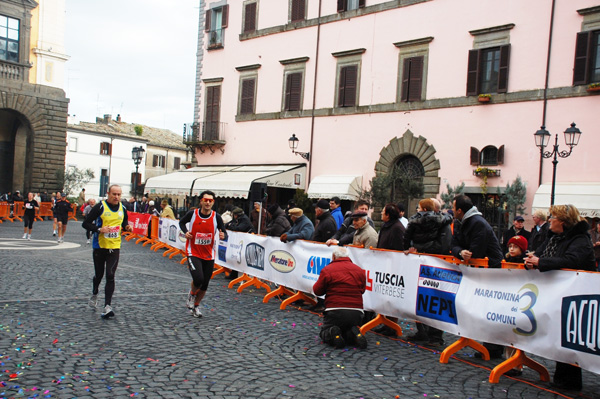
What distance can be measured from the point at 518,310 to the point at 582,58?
47.8 feet

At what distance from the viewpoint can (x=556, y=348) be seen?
18.8ft

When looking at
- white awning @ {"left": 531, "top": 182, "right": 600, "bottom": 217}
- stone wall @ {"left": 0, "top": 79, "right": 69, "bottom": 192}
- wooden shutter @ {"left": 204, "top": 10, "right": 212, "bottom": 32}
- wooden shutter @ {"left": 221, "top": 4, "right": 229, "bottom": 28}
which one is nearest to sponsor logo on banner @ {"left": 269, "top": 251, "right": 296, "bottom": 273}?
white awning @ {"left": 531, "top": 182, "right": 600, "bottom": 217}

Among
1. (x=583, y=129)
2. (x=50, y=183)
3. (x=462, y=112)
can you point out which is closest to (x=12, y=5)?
(x=50, y=183)

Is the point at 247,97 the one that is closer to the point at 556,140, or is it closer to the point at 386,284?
the point at 556,140

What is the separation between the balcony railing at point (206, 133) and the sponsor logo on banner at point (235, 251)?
56.8 ft

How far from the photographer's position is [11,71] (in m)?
32.8

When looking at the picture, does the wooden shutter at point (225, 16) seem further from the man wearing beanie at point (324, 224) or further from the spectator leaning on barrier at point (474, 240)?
the spectator leaning on barrier at point (474, 240)

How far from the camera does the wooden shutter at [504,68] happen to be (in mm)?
19781

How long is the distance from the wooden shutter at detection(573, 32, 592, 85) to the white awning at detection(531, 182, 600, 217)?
3283 millimetres

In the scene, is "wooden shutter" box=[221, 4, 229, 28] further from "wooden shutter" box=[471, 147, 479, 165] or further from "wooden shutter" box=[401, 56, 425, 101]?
"wooden shutter" box=[471, 147, 479, 165]

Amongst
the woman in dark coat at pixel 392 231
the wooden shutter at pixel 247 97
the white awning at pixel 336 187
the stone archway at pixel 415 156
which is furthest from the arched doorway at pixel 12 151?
the woman in dark coat at pixel 392 231

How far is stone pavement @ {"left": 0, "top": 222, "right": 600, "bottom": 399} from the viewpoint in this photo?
5.38 meters

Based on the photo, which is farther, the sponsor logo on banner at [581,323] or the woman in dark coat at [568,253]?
the woman in dark coat at [568,253]

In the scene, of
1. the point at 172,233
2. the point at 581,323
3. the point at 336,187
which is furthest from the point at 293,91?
the point at 581,323
